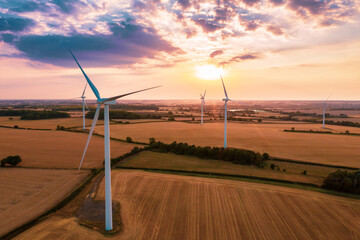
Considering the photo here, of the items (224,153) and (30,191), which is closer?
(30,191)

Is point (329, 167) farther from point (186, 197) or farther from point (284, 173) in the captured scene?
point (186, 197)

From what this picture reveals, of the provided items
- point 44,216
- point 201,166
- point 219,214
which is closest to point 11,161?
point 44,216

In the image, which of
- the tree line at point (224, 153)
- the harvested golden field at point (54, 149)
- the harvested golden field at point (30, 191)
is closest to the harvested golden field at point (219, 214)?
the harvested golden field at point (30, 191)

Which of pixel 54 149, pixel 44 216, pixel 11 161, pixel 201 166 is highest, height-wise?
pixel 11 161

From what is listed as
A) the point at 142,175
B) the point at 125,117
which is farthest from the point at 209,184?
the point at 125,117

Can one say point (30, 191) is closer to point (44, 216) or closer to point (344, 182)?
point (44, 216)

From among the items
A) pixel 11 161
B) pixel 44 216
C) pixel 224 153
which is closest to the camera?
pixel 44 216
